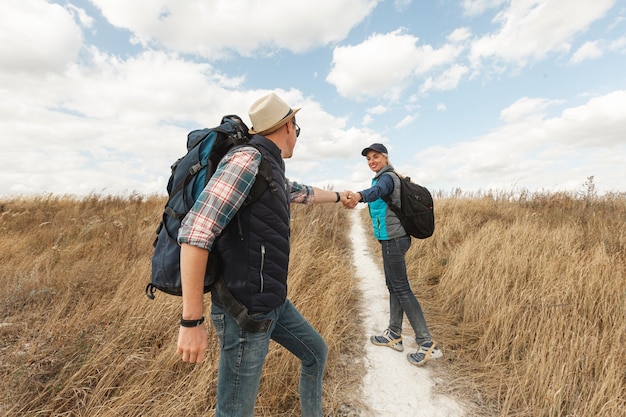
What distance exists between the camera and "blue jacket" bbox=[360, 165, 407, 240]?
2.93m

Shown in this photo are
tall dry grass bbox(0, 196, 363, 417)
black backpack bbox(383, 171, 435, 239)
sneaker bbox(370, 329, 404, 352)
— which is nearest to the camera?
tall dry grass bbox(0, 196, 363, 417)

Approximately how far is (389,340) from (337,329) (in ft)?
2.02

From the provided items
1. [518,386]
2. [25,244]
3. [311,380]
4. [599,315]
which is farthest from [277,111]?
[25,244]

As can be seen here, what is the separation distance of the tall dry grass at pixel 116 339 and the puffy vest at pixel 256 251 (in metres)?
1.39

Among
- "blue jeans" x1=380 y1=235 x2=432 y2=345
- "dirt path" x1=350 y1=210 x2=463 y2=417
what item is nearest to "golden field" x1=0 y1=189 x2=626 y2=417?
"dirt path" x1=350 y1=210 x2=463 y2=417

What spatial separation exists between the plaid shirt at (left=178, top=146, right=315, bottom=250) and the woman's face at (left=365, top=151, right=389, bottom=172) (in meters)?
2.17

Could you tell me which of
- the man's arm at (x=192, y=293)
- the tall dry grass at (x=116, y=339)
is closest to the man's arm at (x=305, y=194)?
the man's arm at (x=192, y=293)

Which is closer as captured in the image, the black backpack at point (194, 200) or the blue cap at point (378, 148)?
the black backpack at point (194, 200)

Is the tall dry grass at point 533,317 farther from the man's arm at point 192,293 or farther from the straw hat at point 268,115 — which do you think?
the straw hat at point 268,115

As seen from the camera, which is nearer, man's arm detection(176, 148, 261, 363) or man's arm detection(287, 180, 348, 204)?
man's arm detection(176, 148, 261, 363)

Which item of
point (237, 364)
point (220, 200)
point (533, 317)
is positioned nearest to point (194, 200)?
point (220, 200)

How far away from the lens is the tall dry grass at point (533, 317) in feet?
7.93

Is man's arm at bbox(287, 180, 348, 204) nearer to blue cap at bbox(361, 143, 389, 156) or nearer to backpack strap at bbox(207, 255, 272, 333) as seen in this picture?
blue cap at bbox(361, 143, 389, 156)

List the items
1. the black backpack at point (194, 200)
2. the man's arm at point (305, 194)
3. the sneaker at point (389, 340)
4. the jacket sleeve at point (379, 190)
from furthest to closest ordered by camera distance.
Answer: the sneaker at point (389, 340), the jacket sleeve at point (379, 190), the man's arm at point (305, 194), the black backpack at point (194, 200)
